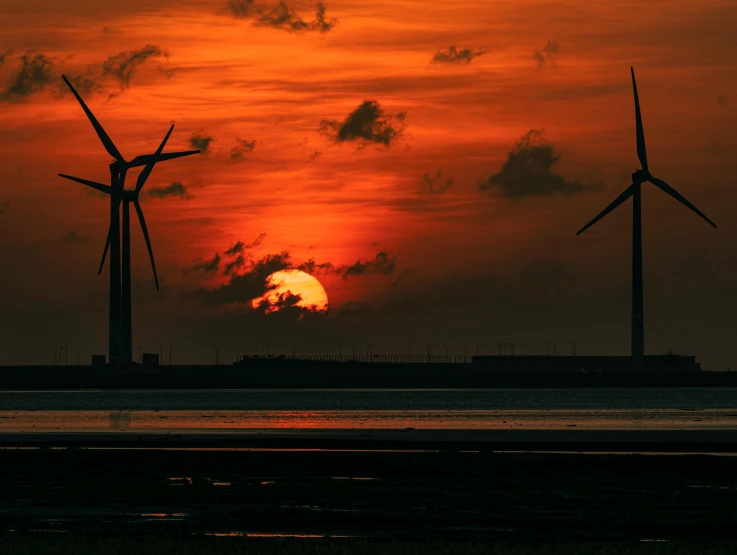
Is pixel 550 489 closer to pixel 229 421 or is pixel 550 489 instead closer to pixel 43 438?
pixel 43 438

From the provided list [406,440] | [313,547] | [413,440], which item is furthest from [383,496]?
[413,440]

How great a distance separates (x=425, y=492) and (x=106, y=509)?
34.7 feet

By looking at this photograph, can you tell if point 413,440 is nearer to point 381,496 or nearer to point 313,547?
point 381,496

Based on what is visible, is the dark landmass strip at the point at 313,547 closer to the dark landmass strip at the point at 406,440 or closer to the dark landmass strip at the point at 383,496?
the dark landmass strip at the point at 383,496

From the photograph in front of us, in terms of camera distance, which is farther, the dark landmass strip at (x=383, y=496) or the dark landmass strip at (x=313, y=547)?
the dark landmass strip at (x=383, y=496)

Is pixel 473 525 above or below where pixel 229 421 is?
above

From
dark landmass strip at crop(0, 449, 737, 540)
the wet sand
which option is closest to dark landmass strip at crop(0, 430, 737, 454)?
the wet sand

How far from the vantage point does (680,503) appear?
4081 cm

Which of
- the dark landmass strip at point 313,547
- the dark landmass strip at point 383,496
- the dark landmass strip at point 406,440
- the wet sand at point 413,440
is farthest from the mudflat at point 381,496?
the wet sand at point 413,440

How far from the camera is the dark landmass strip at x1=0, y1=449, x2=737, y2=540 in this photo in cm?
3547

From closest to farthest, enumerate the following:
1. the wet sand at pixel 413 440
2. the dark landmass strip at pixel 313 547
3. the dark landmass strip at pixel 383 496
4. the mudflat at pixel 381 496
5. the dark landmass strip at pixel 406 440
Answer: the dark landmass strip at pixel 313 547, the mudflat at pixel 381 496, the dark landmass strip at pixel 383 496, the dark landmass strip at pixel 406 440, the wet sand at pixel 413 440

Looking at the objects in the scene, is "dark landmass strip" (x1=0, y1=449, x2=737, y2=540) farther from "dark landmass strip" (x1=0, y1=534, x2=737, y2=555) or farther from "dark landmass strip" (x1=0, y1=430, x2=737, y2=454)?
"dark landmass strip" (x1=0, y1=430, x2=737, y2=454)

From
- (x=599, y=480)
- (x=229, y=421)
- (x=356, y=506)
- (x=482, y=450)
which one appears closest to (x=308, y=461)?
(x=482, y=450)

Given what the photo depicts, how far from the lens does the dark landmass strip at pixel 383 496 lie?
3547 centimetres
